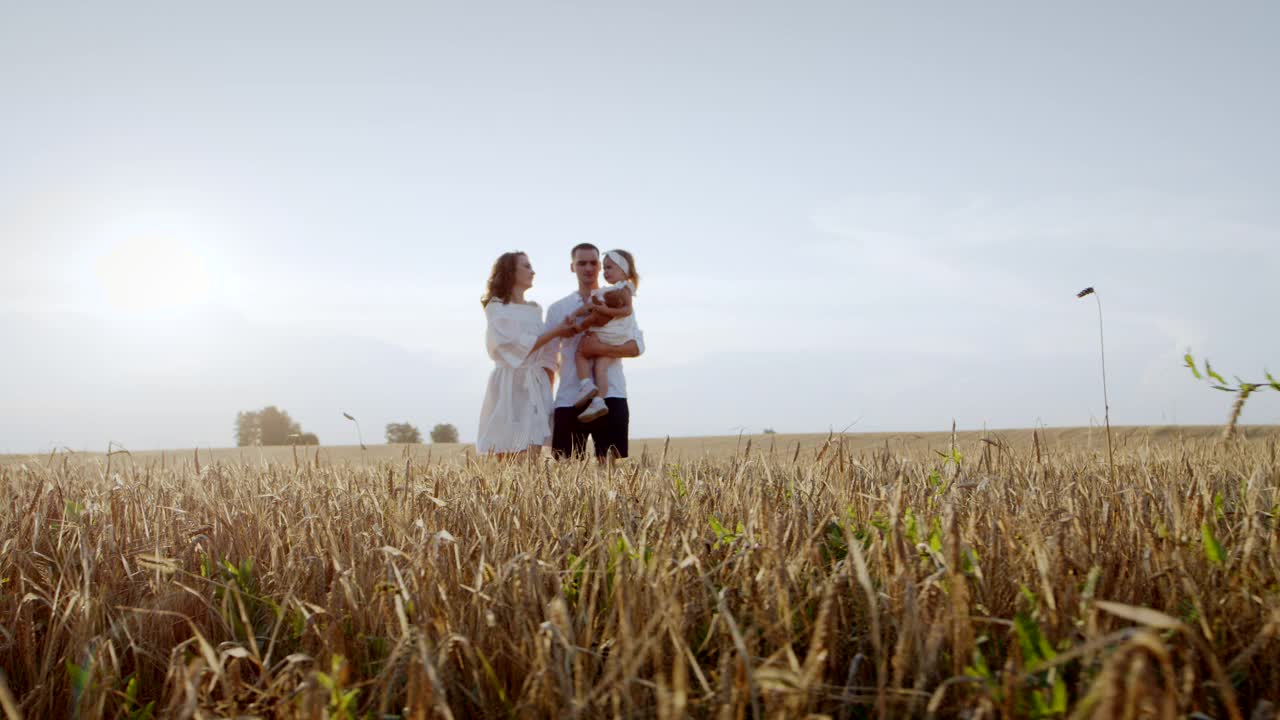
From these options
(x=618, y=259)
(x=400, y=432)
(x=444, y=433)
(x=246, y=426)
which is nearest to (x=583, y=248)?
(x=618, y=259)

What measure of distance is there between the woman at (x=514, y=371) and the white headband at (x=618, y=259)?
781 millimetres

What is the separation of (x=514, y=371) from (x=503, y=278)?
88 centimetres

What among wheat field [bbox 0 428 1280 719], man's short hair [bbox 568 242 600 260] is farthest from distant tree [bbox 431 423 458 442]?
wheat field [bbox 0 428 1280 719]

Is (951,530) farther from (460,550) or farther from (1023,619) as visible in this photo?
(460,550)

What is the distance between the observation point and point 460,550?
7.66 ft

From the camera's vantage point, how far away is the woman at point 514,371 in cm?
752

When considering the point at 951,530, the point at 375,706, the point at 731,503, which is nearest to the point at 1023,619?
the point at 951,530

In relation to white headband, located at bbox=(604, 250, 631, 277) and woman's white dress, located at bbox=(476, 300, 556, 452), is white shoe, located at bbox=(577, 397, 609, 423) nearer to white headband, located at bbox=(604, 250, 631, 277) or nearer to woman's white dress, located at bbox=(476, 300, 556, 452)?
woman's white dress, located at bbox=(476, 300, 556, 452)

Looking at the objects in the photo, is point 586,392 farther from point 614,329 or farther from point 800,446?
point 800,446

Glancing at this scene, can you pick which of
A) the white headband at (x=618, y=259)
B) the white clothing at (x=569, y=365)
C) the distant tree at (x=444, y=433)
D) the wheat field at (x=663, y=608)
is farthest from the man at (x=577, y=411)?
the distant tree at (x=444, y=433)

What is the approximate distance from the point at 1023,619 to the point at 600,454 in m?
6.33

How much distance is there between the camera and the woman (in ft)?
24.7

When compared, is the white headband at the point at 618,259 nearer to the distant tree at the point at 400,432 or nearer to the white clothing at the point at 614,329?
the white clothing at the point at 614,329

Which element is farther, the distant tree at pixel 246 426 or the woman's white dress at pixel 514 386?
the distant tree at pixel 246 426
